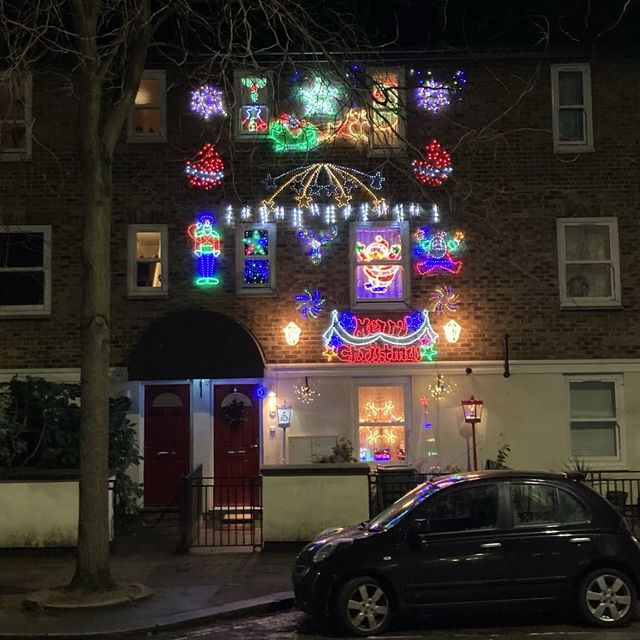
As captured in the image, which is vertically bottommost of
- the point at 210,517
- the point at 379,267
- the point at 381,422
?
the point at 210,517

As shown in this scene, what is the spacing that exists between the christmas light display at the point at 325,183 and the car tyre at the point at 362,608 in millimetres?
8562

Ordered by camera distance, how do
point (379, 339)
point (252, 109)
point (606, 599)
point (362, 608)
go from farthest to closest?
point (252, 109)
point (379, 339)
point (606, 599)
point (362, 608)

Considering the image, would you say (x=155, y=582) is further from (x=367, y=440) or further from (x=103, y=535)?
(x=367, y=440)

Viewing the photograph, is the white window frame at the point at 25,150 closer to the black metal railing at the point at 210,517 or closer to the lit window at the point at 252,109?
the lit window at the point at 252,109

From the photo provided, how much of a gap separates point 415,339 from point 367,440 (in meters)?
2.05

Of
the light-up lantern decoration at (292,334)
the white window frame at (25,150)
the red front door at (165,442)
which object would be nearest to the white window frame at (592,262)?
the light-up lantern decoration at (292,334)

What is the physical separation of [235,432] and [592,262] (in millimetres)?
7313

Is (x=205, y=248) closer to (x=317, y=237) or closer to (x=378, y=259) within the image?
(x=317, y=237)

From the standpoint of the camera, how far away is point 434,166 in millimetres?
14664

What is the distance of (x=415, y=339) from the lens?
47.6 feet

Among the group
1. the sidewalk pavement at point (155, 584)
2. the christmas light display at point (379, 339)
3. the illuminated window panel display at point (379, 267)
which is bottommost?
the sidewalk pavement at point (155, 584)

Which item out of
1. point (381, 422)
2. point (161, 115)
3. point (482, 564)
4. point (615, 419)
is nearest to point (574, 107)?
point (615, 419)

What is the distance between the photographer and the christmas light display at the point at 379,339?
14445mm

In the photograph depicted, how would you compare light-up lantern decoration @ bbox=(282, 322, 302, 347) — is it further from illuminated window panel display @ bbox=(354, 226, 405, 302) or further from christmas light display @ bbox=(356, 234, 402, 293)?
christmas light display @ bbox=(356, 234, 402, 293)
